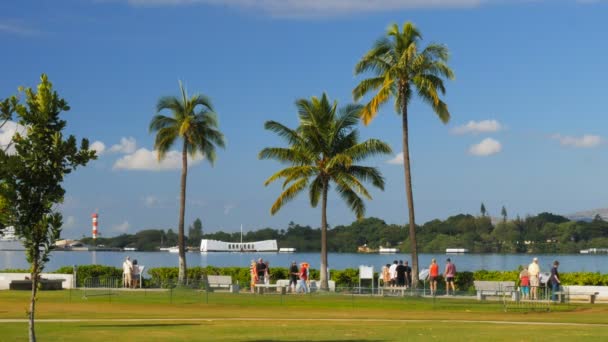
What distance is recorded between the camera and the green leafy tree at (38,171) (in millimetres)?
Answer: 21453

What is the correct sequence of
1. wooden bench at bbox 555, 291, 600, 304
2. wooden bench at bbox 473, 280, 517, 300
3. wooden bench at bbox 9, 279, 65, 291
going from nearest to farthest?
wooden bench at bbox 555, 291, 600, 304
wooden bench at bbox 473, 280, 517, 300
wooden bench at bbox 9, 279, 65, 291

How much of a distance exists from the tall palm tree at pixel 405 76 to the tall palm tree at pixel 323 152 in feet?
8.21

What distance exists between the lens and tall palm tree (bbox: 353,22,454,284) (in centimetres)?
4597

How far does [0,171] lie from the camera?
70.9 feet

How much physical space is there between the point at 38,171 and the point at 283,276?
31.5 meters

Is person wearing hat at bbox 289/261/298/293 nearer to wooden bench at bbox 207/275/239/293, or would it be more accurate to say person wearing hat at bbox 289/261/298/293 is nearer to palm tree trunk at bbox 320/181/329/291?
palm tree trunk at bbox 320/181/329/291

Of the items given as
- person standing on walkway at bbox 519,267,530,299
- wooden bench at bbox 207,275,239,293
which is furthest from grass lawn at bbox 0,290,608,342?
wooden bench at bbox 207,275,239,293

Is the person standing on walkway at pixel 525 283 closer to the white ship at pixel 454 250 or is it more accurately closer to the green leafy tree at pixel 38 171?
the green leafy tree at pixel 38 171

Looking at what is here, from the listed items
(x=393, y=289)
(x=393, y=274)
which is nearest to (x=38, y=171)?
(x=393, y=289)

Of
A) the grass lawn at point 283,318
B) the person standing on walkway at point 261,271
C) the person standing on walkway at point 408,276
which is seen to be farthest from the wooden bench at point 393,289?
the person standing on walkway at point 261,271

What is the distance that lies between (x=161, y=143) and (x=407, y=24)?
1775 centimetres

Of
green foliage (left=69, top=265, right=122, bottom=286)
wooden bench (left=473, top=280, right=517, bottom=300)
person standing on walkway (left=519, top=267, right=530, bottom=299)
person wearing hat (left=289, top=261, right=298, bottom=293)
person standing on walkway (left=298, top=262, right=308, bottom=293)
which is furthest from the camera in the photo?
green foliage (left=69, top=265, right=122, bottom=286)

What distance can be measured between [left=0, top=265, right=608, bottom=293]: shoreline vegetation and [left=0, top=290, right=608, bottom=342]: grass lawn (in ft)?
22.0

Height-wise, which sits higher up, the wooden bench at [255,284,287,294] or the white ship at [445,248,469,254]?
the white ship at [445,248,469,254]
